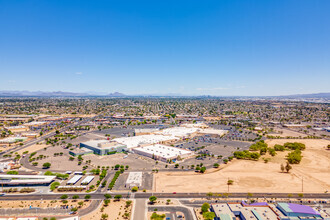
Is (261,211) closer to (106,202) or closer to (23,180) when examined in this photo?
(106,202)

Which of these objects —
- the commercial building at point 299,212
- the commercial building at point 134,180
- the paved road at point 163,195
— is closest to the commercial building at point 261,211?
the commercial building at point 299,212

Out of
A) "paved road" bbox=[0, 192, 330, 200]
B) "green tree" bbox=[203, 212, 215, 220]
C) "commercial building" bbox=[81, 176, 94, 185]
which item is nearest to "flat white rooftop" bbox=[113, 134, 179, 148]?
"commercial building" bbox=[81, 176, 94, 185]

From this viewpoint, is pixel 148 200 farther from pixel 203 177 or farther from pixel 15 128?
pixel 15 128

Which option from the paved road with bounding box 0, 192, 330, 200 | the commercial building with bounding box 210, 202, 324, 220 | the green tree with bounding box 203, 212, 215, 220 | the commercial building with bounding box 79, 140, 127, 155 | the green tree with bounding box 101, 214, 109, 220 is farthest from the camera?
the commercial building with bounding box 79, 140, 127, 155

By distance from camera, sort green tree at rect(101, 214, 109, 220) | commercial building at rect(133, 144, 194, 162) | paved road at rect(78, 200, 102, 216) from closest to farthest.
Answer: green tree at rect(101, 214, 109, 220)
paved road at rect(78, 200, 102, 216)
commercial building at rect(133, 144, 194, 162)

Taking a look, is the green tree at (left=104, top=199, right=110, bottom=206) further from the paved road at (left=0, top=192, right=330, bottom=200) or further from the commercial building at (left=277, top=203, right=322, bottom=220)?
the commercial building at (left=277, top=203, right=322, bottom=220)

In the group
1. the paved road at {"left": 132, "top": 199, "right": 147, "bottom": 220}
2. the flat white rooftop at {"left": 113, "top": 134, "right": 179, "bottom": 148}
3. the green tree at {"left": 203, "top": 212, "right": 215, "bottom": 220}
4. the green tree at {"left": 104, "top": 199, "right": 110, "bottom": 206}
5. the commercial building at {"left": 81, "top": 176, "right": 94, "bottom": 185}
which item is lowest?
the paved road at {"left": 132, "top": 199, "right": 147, "bottom": 220}

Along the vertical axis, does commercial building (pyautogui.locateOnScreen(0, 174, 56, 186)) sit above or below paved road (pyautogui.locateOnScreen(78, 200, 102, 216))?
above

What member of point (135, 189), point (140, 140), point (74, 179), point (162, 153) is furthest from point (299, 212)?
point (140, 140)
